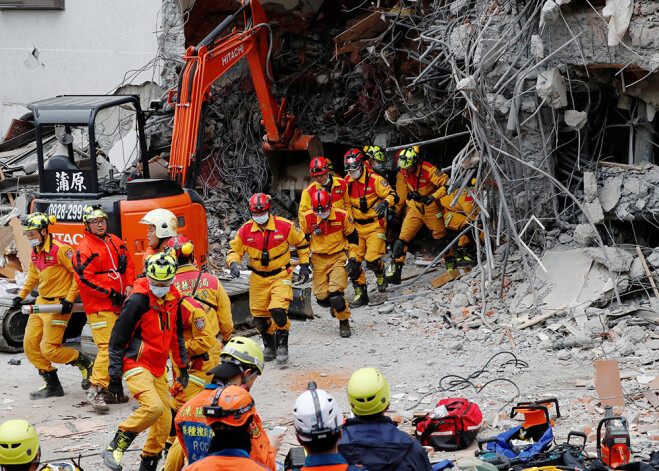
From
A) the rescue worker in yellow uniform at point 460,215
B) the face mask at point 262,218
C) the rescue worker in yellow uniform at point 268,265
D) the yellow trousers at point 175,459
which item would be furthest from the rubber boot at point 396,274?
the yellow trousers at point 175,459

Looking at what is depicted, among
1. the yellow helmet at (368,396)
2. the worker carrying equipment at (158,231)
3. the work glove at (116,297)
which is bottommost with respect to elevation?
the yellow helmet at (368,396)

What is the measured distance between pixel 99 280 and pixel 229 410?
4.44 m

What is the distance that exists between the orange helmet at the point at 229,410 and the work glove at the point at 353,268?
712cm

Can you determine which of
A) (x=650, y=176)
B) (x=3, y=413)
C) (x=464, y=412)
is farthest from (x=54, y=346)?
(x=650, y=176)

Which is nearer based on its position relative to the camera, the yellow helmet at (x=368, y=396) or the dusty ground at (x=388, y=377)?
the yellow helmet at (x=368, y=396)

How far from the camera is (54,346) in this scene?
7.84 metres

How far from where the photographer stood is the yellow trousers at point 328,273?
9547 mm

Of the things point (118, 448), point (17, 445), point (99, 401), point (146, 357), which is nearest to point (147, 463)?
point (118, 448)

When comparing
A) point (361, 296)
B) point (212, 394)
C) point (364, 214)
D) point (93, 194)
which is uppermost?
point (93, 194)

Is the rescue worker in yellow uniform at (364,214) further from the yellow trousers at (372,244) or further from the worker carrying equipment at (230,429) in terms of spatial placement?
the worker carrying equipment at (230,429)

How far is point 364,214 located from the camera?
10766 mm

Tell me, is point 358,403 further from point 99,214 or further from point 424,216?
point 424,216

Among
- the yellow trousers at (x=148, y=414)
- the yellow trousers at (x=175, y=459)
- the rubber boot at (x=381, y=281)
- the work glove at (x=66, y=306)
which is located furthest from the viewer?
the rubber boot at (x=381, y=281)

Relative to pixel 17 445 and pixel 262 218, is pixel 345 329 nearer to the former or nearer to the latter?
pixel 262 218
